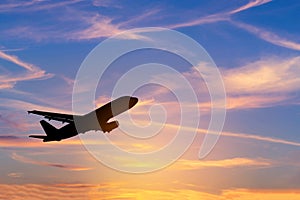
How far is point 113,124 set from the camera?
652 feet
